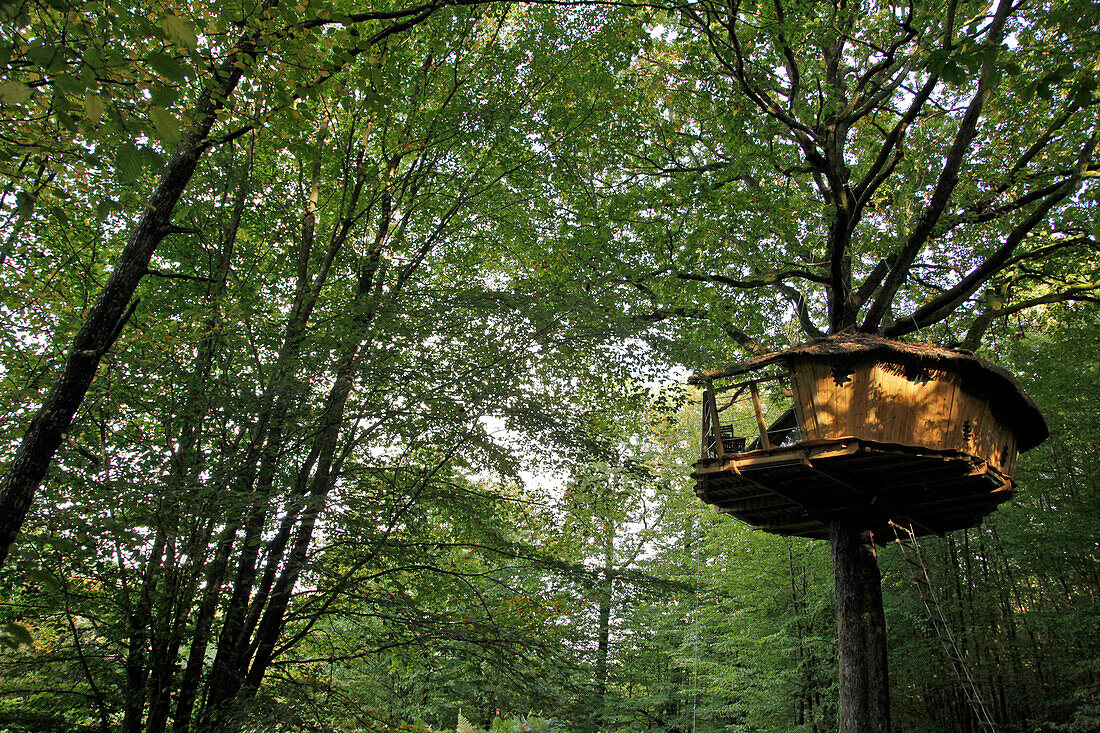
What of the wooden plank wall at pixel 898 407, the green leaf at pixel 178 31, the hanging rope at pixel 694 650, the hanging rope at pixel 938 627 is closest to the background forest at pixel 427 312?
the green leaf at pixel 178 31

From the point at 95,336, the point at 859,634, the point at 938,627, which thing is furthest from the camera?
the point at 938,627

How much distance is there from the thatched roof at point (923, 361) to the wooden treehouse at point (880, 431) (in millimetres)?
11

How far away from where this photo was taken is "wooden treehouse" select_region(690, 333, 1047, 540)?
19.3 feet

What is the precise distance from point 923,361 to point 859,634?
10.8ft

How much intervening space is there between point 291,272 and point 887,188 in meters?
9.74

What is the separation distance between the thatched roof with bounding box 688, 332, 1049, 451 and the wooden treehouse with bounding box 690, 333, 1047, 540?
0.01 metres

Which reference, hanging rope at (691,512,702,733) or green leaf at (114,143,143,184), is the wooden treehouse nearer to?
green leaf at (114,143,143,184)

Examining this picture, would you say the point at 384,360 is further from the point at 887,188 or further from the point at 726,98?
the point at 887,188

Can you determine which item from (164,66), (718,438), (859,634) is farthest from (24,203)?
(859,634)

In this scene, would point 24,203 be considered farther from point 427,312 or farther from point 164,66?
point 427,312

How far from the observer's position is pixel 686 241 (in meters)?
9.15

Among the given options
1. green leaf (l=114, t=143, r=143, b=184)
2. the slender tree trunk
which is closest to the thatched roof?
the slender tree trunk

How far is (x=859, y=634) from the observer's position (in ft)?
22.9

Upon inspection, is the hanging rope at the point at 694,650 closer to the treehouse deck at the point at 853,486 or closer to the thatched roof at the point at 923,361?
the treehouse deck at the point at 853,486
